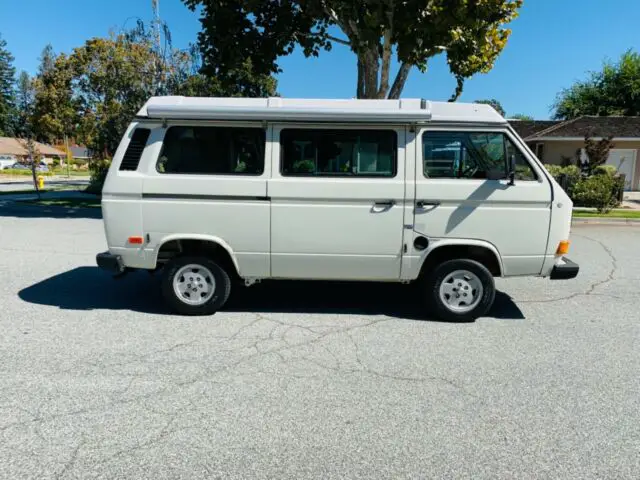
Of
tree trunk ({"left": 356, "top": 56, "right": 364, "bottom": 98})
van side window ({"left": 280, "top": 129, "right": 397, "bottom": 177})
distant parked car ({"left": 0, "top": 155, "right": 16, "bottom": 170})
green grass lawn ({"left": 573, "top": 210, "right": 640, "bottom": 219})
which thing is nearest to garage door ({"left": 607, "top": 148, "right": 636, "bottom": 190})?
green grass lawn ({"left": 573, "top": 210, "right": 640, "bottom": 219})

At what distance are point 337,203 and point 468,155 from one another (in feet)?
5.11

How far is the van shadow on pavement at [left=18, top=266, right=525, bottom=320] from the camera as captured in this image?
568 centimetres

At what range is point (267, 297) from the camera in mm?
6199

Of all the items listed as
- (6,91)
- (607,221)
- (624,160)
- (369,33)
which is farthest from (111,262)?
(6,91)

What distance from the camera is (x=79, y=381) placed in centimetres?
371

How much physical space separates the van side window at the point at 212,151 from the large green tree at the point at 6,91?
97.4 m

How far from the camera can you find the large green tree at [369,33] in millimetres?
10453

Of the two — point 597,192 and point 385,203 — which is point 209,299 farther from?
point 597,192

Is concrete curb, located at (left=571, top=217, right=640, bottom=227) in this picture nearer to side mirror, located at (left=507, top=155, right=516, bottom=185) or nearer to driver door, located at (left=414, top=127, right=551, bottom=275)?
driver door, located at (left=414, top=127, right=551, bottom=275)

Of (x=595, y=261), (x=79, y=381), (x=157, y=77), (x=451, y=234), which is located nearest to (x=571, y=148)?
(x=595, y=261)

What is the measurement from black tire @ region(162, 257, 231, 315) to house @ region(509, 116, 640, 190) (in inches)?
1005

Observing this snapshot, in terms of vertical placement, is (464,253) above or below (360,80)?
below

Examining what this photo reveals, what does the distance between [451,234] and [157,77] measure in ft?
54.7

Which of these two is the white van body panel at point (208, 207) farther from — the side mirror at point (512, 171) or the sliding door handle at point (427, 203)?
the side mirror at point (512, 171)
